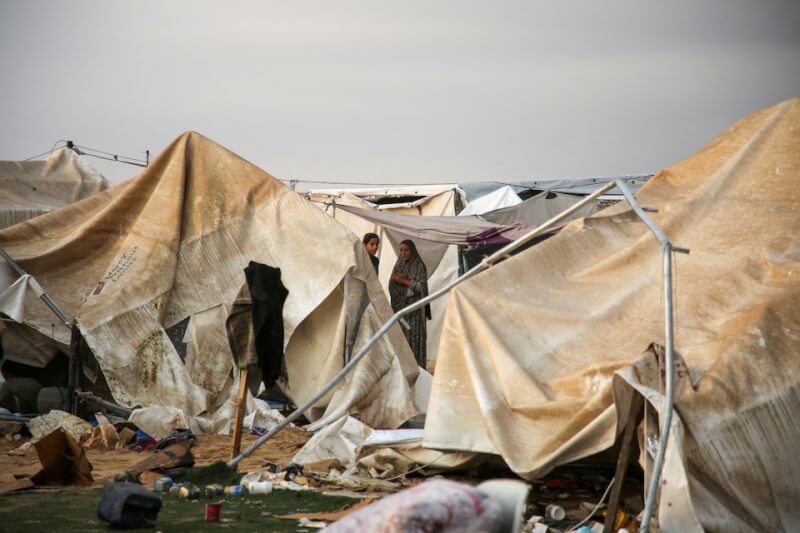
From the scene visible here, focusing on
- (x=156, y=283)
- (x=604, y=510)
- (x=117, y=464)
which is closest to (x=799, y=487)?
(x=604, y=510)

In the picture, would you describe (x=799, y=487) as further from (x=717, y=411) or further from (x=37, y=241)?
(x=37, y=241)

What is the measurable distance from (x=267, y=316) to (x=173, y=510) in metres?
2.00

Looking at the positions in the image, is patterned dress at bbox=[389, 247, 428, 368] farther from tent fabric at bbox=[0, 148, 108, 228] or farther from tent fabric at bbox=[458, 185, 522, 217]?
tent fabric at bbox=[458, 185, 522, 217]

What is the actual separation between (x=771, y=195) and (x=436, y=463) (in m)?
3.04

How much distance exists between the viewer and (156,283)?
454 inches

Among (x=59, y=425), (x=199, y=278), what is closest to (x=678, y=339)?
(x=59, y=425)

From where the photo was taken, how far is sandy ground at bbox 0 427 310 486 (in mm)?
8586

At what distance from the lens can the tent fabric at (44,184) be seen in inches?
553

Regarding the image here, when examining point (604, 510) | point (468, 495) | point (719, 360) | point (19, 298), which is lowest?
point (604, 510)

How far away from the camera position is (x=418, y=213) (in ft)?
63.6

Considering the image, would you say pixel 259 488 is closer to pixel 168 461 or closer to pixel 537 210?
pixel 168 461

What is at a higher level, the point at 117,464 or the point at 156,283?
the point at 156,283

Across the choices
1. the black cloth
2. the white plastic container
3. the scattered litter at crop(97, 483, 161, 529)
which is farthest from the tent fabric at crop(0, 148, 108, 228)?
the scattered litter at crop(97, 483, 161, 529)

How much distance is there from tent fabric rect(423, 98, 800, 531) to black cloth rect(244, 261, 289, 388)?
153cm
